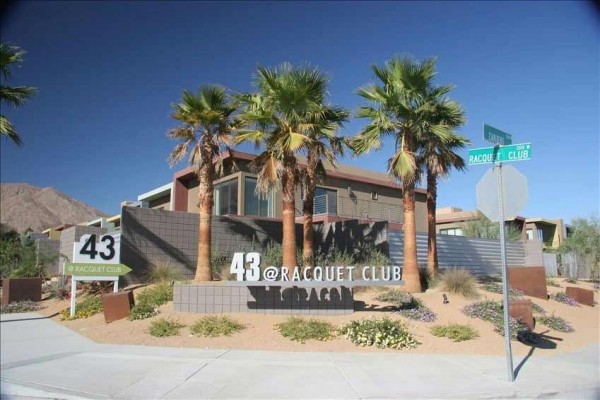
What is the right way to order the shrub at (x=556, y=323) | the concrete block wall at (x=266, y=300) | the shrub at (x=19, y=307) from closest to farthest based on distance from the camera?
the concrete block wall at (x=266, y=300) → the shrub at (x=556, y=323) → the shrub at (x=19, y=307)

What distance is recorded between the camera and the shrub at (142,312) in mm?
12688

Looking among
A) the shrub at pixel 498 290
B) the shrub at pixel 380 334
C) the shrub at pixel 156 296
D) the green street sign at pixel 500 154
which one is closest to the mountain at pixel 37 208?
the shrub at pixel 156 296

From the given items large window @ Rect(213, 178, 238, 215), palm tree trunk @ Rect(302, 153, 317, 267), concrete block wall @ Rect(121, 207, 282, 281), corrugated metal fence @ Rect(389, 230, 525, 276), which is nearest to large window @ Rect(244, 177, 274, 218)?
large window @ Rect(213, 178, 238, 215)

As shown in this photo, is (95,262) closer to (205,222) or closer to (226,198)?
(205,222)

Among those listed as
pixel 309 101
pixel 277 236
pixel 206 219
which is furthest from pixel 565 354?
pixel 277 236

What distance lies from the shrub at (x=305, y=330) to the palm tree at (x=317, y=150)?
454 cm

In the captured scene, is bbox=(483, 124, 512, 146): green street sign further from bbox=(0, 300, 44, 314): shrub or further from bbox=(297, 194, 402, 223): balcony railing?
bbox=(297, 194, 402, 223): balcony railing

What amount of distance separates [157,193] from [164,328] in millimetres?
21136

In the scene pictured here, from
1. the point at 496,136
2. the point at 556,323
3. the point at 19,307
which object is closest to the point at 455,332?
the point at 556,323

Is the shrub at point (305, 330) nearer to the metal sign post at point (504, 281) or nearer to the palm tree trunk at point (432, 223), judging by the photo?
the metal sign post at point (504, 281)

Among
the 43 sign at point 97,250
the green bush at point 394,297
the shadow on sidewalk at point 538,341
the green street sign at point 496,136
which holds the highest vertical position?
the green street sign at point 496,136

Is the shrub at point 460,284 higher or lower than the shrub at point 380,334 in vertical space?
higher

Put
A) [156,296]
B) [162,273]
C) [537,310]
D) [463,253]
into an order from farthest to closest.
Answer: [463,253], [162,273], [537,310], [156,296]

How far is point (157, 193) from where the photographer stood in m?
31.5
